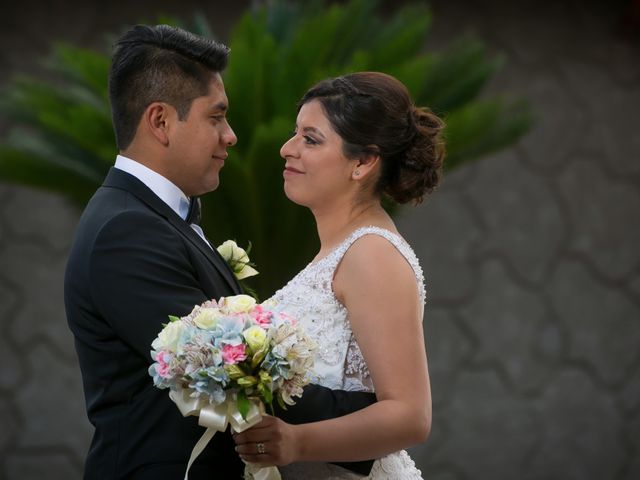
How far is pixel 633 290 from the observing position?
669 centimetres

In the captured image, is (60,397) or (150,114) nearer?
(150,114)

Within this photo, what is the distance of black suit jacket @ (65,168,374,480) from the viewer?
230 centimetres

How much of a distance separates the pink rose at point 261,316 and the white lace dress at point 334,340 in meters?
0.39

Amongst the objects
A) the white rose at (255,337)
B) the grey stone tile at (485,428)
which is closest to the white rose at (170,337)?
the white rose at (255,337)

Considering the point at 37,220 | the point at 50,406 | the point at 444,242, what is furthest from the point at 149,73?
Result: the point at 444,242

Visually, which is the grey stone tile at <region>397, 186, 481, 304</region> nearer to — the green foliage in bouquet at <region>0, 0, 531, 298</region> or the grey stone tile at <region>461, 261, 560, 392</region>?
the grey stone tile at <region>461, 261, 560, 392</region>

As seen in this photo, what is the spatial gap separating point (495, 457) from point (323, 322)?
4.25 m

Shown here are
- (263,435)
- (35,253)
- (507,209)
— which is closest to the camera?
(263,435)

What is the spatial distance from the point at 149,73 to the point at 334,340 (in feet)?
2.47

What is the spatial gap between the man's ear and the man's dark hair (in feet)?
0.04

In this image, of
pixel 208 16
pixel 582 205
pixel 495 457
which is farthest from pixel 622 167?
pixel 208 16

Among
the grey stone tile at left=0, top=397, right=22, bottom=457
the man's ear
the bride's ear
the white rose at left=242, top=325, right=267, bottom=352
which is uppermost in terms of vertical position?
the man's ear

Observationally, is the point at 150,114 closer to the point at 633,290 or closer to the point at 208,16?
the point at 208,16

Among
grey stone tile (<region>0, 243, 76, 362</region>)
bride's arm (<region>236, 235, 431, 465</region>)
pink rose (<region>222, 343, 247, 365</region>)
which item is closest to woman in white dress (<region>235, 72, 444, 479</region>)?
bride's arm (<region>236, 235, 431, 465</region>)
